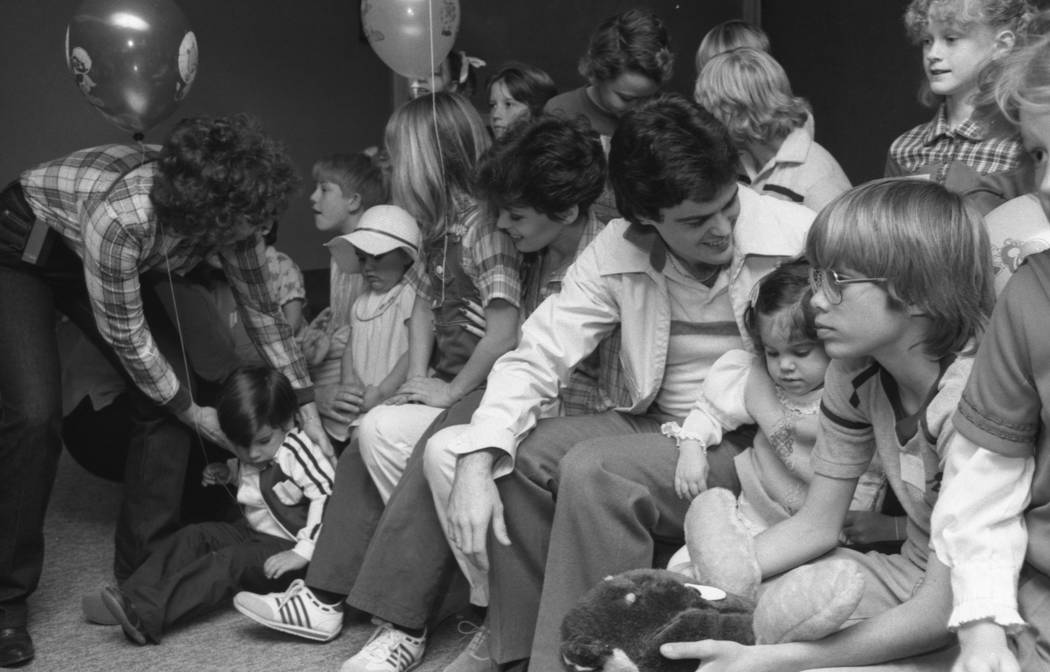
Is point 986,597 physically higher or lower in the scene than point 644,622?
higher

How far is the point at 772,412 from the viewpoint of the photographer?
178 cm

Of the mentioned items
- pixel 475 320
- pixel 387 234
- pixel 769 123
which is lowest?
pixel 475 320

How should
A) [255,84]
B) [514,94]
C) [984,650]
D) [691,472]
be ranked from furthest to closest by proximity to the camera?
[255,84], [514,94], [691,472], [984,650]

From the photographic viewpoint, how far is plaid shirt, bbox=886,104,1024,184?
1.95m

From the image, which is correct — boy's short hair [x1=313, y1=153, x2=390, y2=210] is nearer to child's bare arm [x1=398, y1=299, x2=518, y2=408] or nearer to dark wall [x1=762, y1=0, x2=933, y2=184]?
child's bare arm [x1=398, y1=299, x2=518, y2=408]

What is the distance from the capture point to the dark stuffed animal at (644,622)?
4.31 feet

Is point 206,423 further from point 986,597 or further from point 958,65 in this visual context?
point 986,597

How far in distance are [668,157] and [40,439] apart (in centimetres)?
138

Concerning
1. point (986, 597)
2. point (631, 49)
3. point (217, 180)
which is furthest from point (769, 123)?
point (986, 597)

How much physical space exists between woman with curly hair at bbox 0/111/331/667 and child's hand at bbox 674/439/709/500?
1015 mm

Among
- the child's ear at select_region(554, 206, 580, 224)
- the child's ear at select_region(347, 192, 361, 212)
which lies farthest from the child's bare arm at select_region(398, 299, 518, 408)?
the child's ear at select_region(347, 192, 361, 212)

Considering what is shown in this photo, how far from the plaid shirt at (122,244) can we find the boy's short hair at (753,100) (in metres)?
1.07

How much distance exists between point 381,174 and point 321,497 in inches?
48.7

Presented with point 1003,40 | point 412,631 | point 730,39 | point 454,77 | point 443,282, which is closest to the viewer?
point 1003,40
